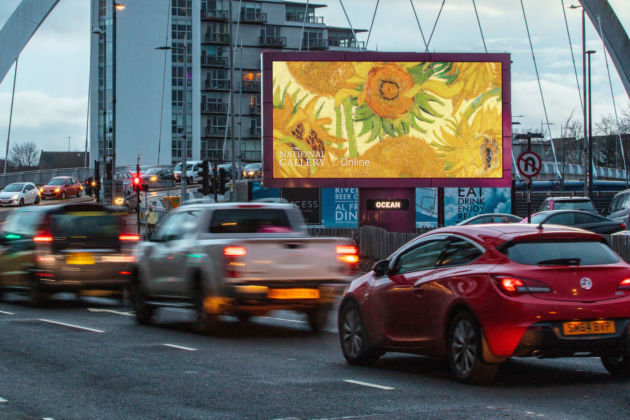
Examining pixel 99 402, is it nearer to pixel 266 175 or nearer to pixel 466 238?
pixel 466 238

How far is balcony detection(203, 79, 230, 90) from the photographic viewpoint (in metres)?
124

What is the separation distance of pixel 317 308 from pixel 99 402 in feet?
19.3

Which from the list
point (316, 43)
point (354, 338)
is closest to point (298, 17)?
point (316, 43)

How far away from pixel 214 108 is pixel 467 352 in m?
117

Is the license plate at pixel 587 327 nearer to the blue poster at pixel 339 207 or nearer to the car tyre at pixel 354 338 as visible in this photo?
the car tyre at pixel 354 338

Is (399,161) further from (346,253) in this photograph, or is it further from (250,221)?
(346,253)

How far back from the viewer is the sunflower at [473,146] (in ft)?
139

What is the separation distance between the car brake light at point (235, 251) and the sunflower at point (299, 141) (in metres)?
28.3

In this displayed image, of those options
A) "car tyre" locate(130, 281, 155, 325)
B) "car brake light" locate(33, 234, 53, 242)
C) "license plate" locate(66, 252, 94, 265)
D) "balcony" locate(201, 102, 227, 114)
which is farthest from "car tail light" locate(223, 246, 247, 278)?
"balcony" locate(201, 102, 227, 114)

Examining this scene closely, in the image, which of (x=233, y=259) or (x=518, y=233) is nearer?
(x=518, y=233)

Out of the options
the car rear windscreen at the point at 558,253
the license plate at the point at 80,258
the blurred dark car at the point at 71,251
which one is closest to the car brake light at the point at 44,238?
the blurred dark car at the point at 71,251

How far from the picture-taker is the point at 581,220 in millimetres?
30922

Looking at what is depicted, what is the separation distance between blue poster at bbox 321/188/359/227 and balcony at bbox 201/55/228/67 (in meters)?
80.1

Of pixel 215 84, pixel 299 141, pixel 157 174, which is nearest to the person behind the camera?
pixel 299 141
